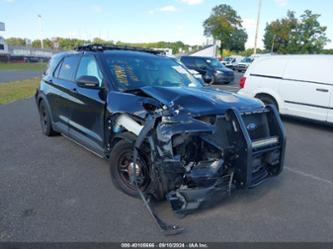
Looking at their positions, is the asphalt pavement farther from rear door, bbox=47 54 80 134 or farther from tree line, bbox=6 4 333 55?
tree line, bbox=6 4 333 55

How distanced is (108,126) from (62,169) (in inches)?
46.3

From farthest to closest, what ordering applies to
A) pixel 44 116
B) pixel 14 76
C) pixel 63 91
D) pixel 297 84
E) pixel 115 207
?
pixel 14 76 < pixel 297 84 < pixel 44 116 < pixel 63 91 < pixel 115 207

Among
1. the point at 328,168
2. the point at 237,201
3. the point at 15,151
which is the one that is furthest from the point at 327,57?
the point at 15,151

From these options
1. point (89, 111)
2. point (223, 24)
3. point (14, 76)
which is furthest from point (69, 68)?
point (223, 24)

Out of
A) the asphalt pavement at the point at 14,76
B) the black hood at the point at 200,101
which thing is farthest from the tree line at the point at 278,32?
the black hood at the point at 200,101

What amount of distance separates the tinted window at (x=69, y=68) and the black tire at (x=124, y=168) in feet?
6.28

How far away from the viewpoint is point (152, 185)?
3.12m

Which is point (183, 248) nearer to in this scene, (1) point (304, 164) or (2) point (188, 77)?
(2) point (188, 77)

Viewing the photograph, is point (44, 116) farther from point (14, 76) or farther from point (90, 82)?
point (14, 76)

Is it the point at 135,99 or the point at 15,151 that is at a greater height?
the point at 135,99

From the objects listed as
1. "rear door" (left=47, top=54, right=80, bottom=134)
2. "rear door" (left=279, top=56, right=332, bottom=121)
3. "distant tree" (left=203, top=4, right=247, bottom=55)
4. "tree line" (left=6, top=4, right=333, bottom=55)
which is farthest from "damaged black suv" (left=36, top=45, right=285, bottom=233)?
"distant tree" (left=203, top=4, right=247, bottom=55)

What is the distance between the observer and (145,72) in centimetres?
425

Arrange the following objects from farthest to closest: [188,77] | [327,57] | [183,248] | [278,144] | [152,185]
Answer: [327,57]
[188,77]
[278,144]
[152,185]
[183,248]

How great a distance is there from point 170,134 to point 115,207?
115 cm
